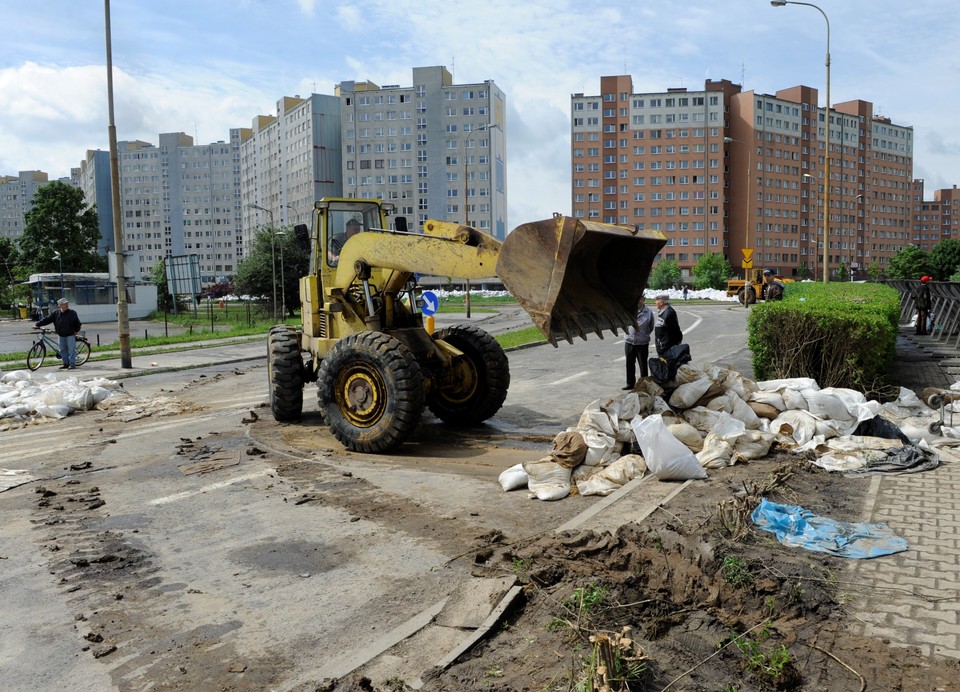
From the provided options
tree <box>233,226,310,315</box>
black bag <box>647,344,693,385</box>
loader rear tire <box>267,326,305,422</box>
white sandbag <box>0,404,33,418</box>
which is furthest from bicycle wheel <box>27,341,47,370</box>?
tree <box>233,226,310,315</box>

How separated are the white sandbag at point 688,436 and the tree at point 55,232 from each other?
249ft

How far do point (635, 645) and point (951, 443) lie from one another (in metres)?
6.61

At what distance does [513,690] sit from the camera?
12.7 ft

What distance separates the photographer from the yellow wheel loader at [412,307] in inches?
328

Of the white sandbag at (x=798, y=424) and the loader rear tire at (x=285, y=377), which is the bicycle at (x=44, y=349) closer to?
the loader rear tire at (x=285, y=377)

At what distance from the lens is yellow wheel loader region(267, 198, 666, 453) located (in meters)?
8.34

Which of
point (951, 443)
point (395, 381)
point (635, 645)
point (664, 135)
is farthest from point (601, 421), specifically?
point (664, 135)

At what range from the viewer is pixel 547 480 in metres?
7.59

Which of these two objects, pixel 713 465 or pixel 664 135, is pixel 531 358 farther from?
pixel 664 135

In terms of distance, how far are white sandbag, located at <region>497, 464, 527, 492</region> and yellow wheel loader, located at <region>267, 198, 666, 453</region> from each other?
1.33 m

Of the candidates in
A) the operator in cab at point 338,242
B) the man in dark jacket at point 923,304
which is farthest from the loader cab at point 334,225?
the man in dark jacket at point 923,304

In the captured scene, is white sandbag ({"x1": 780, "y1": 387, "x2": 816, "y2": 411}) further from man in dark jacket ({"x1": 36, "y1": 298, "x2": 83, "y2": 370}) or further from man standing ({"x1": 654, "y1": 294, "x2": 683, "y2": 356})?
man in dark jacket ({"x1": 36, "y1": 298, "x2": 83, "y2": 370})

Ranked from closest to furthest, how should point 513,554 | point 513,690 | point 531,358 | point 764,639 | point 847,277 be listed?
point 513,690, point 764,639, point 513,554, point 531,358, point 847,277

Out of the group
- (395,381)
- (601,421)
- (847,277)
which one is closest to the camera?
(601,421)
